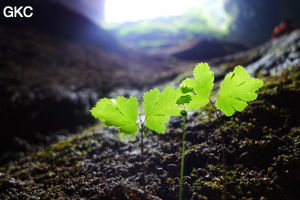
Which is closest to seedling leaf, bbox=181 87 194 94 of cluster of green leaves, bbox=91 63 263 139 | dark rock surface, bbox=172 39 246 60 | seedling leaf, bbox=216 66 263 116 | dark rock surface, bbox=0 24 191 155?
cluster of green leaves, bbox=91 63 263 139

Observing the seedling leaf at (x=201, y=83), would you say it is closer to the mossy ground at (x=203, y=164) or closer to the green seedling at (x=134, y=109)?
the green seedling at (x=134, y=109)

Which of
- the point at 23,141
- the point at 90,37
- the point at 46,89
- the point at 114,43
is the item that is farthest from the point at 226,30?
the point at 23,141

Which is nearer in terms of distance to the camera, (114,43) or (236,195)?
(236,195)

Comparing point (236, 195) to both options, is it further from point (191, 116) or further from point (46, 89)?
point (46, 89)

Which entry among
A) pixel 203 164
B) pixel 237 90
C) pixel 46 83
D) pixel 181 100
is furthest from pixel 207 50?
pixel 181 100

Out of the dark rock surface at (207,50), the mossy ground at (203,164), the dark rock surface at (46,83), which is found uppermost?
the dark rock surface at (207,50)

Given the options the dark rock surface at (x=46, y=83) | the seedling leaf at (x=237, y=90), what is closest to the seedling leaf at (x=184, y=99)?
the seedling leaf at (x=237, y=90)

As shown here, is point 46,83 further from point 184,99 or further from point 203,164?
point 184,99
